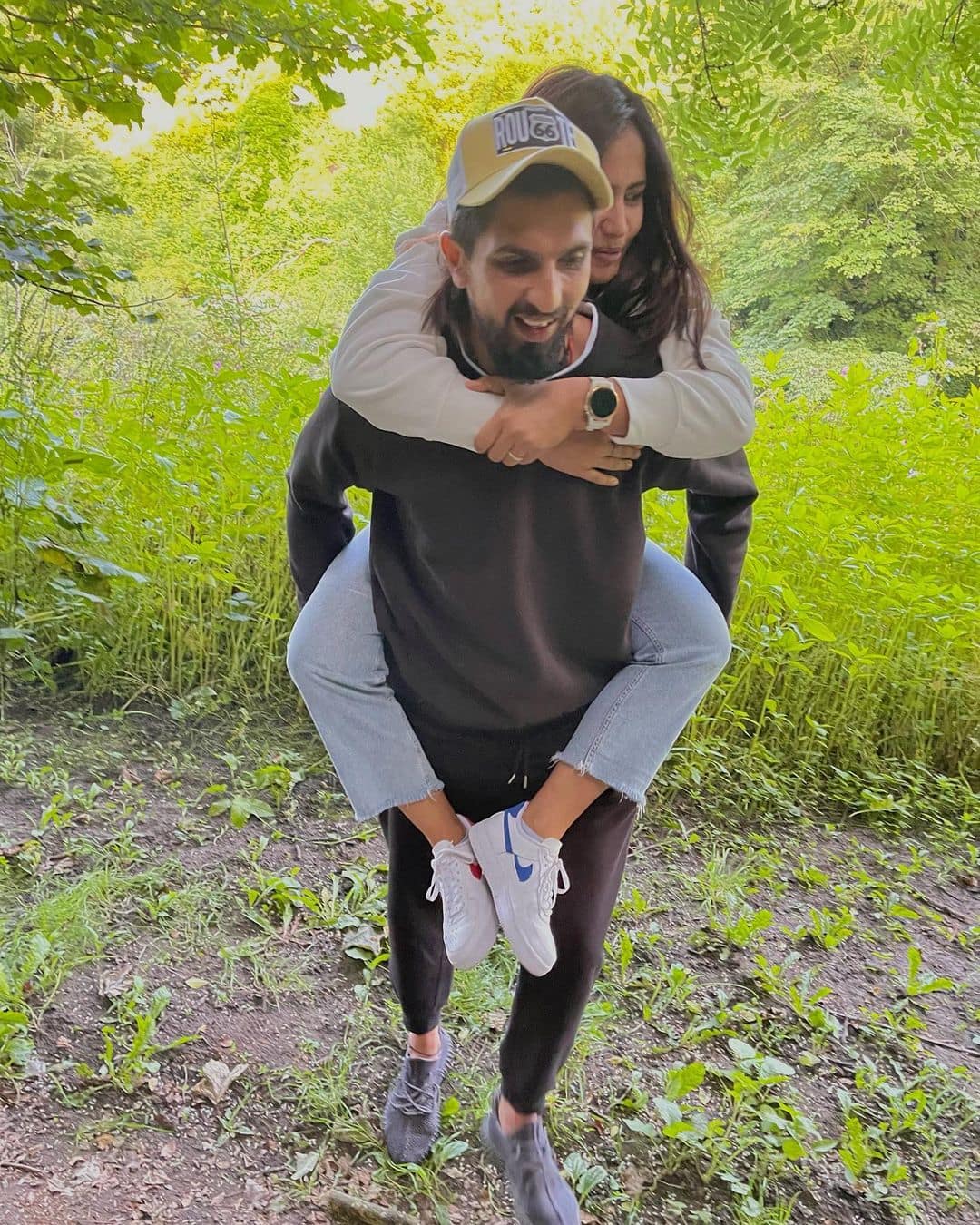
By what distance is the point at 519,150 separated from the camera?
3.05 ft

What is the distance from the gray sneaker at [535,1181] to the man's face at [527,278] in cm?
117

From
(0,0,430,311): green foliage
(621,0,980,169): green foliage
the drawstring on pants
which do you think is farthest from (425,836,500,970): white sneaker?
(0,0,430,311): green foliage

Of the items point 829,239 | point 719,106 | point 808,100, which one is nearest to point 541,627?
point 719,106

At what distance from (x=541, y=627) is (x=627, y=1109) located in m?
1.10

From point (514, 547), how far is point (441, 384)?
0.21 meters

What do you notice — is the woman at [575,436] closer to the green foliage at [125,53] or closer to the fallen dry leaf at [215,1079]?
the fallen dry leaf at [215,1079]

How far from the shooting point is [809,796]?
293cm

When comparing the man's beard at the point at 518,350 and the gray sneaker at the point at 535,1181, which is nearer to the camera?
the man's beard at the point at 518,350

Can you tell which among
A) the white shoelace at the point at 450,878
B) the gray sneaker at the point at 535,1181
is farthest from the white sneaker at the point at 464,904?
the gray sneaker at the point at 535,1181

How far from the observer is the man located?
96 centimetres

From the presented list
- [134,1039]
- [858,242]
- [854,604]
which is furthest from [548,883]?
[858,242]

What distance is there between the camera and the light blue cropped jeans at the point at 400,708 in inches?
46.4

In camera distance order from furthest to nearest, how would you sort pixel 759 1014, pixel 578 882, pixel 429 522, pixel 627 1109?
pixel 759 1014 < pixel 627 1109 < pixel 578 882 < pixel 429 522

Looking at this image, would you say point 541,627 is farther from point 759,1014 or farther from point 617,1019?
point 759,1014
